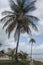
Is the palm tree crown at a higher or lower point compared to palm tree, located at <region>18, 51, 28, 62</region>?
higher

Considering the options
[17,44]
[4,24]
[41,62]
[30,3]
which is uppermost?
[30,3]

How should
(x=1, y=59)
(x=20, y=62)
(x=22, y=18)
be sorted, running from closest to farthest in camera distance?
(x=22, y=18), (x=20, y=62), (x=1, y=59)

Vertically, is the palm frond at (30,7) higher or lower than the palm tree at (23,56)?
higher

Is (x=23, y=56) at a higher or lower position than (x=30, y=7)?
lower

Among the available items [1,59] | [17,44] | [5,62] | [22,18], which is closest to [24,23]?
[22,18]

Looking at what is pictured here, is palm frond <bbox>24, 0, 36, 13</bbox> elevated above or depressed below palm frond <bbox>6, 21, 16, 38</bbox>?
above

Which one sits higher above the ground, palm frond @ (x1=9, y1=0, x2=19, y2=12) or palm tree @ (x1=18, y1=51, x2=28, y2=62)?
palm frond @ (x1=9, y1=0, x2=19, y2=12)

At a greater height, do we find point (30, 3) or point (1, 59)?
point (30, 3)

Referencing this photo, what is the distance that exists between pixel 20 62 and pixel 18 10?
834cm

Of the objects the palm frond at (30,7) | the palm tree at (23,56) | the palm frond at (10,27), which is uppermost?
the palm frond at (30,7)

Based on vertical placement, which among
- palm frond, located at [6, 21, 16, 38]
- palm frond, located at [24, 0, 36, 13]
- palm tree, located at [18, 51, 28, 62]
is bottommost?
palm tree, located at [18, 51, 28, 62]

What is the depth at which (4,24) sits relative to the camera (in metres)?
47.5

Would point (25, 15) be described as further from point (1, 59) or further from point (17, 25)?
point (1, 59)

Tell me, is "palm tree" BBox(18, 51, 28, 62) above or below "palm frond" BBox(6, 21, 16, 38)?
below
